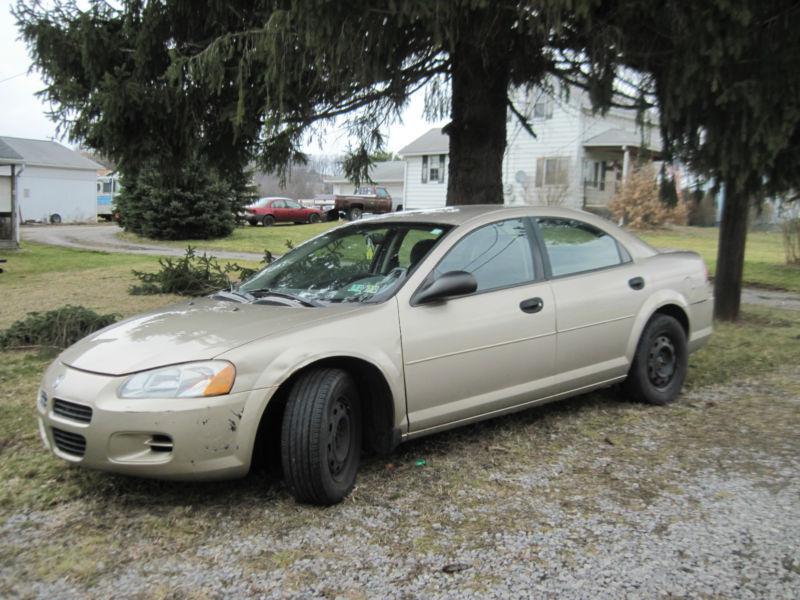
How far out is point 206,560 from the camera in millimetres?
3191

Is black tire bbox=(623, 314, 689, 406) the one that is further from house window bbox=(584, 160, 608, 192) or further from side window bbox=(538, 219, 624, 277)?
house window bbox=(584, 160, 608, 192)

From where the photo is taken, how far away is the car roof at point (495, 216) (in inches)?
188

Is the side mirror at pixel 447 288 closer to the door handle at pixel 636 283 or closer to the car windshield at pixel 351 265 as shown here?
the car windshield at pixel 351 265

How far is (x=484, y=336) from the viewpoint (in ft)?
14.2

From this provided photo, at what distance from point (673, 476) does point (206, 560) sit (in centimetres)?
260

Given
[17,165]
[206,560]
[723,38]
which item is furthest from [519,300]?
[17,165]

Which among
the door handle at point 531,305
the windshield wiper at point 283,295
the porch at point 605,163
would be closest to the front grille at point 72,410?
the windshield wiper at point 283,295

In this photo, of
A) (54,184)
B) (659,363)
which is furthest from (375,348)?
(54,184)

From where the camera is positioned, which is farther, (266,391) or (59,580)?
(266,391)

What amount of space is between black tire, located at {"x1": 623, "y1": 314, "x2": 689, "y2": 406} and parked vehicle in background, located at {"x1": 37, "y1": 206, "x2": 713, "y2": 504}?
0.05 feet

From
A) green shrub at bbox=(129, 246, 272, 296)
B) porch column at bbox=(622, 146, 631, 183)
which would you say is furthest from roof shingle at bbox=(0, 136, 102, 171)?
green shrub at bbox=(129, 246, 272, 296)

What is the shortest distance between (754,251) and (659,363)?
58.8 feet

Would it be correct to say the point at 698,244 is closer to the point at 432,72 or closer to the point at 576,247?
the point at 432,72

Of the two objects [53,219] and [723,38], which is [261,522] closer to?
[723,38]
